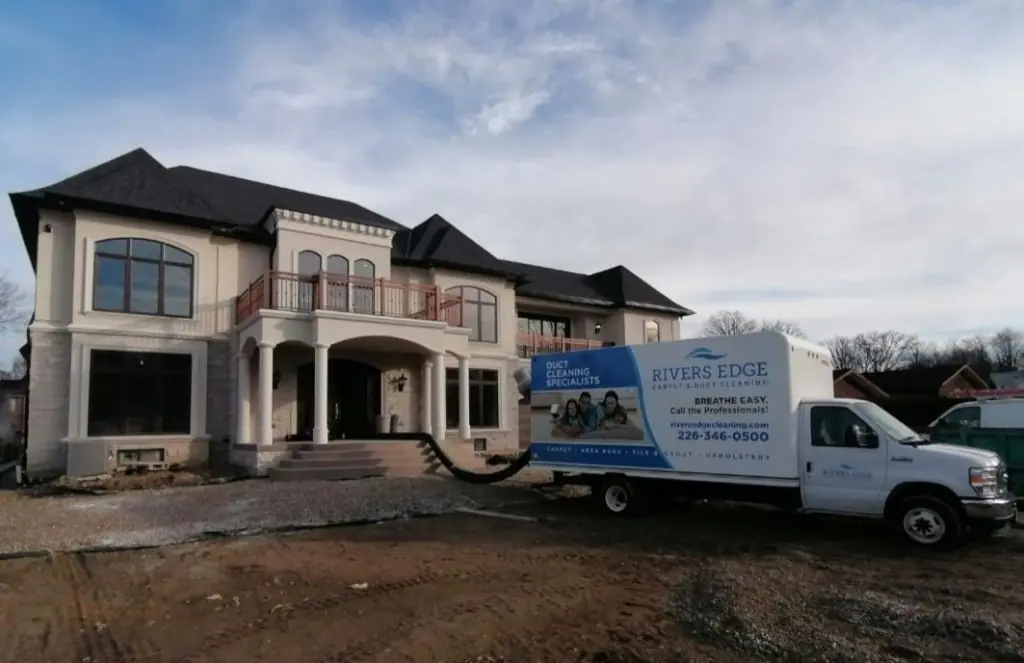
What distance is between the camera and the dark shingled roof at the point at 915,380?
4531 centimetres

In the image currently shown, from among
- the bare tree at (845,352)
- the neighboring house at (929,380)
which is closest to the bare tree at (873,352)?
the bare tree at (845,352)

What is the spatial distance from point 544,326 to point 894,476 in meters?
19.8

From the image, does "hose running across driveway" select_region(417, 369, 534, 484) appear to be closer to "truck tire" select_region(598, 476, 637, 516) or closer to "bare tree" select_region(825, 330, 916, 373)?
"truck tire" select_region(598, 476, 637, 516)

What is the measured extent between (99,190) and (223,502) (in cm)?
909

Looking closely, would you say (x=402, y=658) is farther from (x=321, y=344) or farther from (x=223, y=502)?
(x=321, y=344)

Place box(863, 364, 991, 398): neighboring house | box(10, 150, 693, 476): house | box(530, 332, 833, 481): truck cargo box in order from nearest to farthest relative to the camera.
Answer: box(530, 332, 833, 481): truck cargo box
box(10, 150, 693, 476): house
box(863, 364, 991, 398): neighboring house

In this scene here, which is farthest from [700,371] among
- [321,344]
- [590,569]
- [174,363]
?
[174,363]

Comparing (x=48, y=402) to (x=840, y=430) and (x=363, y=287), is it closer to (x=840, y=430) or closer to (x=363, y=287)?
(x=363, y=287)

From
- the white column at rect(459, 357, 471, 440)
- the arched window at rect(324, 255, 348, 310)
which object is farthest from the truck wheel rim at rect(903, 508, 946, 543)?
the arched window at rect(324, 255, 348, 310)

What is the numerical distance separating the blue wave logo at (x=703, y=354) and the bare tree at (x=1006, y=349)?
92011 mm

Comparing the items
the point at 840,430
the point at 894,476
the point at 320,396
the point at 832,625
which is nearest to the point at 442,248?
the point at 320,396

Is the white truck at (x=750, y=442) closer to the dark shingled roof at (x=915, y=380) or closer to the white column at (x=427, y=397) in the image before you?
the white column at (x=427, y=397)

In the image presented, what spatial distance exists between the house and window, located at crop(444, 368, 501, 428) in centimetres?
7

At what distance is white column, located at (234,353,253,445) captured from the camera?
17.3 m
